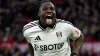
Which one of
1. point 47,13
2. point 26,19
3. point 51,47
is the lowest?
point 26,19

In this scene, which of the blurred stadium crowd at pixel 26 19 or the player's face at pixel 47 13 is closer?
the player's face at pixel 47 13

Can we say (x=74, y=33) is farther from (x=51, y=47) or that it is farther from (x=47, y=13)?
(x=47, y=13)

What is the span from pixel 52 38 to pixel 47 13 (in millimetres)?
413

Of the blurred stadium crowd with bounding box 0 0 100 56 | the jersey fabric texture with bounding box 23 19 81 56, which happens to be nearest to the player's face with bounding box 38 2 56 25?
the jersey fabric texture with bounding box 23 19 81 56

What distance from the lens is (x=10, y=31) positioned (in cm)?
1548

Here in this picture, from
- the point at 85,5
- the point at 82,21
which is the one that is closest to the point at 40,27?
the point at 82,21

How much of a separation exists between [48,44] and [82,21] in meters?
9.64

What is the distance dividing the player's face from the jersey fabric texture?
0.20m

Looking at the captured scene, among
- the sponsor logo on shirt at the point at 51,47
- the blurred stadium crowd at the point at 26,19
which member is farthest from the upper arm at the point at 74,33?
the blurred stadium crowd at the point at 26,19

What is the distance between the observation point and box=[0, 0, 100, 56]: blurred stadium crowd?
14.8m

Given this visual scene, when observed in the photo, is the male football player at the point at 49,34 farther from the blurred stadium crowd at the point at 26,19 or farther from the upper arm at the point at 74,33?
the blurred stadium crowd at the point at 26,19

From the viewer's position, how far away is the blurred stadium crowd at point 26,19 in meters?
14.8

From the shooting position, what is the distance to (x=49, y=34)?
22.0 feet

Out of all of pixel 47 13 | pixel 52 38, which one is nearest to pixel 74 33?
pixel 52 38
